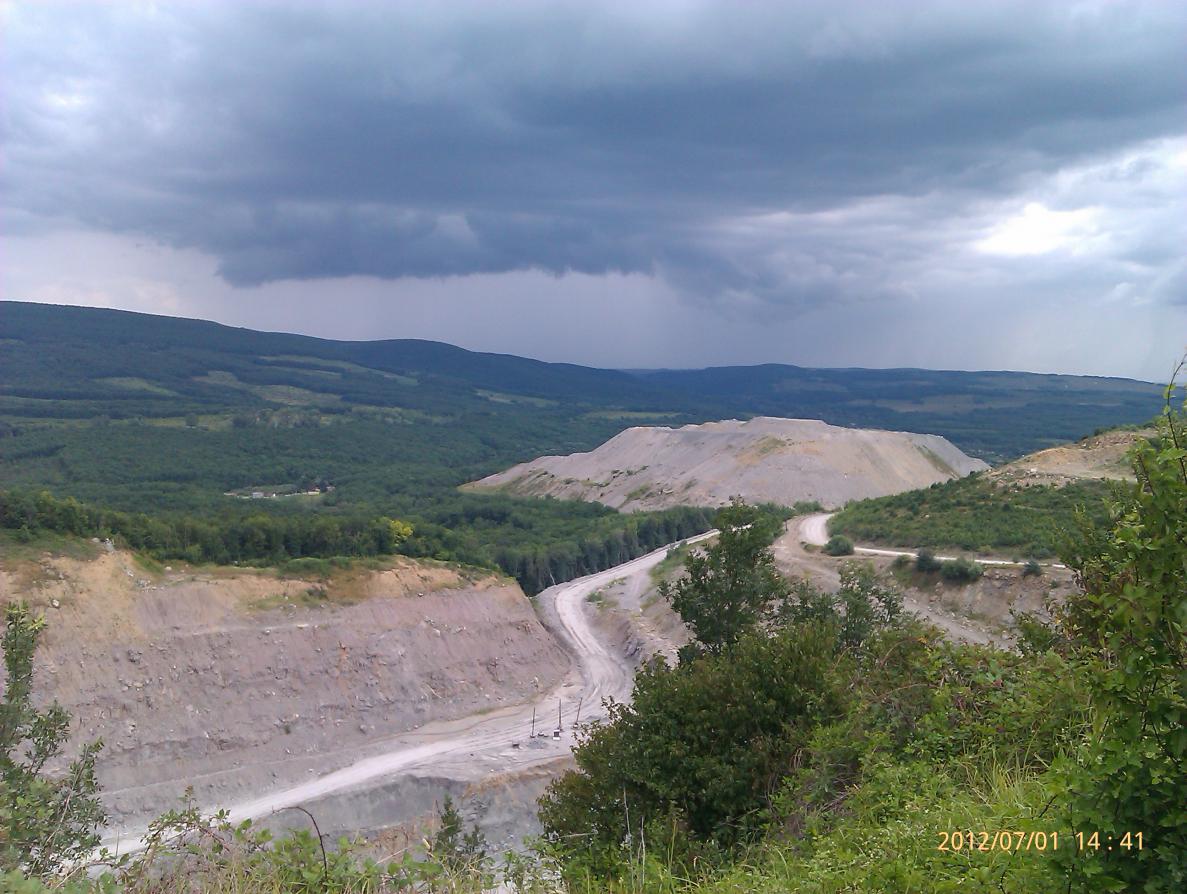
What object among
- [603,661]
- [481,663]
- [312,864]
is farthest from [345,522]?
[312,864]

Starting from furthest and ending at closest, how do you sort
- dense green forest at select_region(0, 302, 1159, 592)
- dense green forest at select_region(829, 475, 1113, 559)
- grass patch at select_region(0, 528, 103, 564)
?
dense green forest at select_region(0, 302, 1159, 592), dense green forest at select_region(829, 475, 1113, 559), grass patch at select_region(0, 528, 103, 564)

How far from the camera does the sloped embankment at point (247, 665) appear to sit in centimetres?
3381

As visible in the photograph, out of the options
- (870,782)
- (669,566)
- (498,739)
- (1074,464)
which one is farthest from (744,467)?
(870,782)

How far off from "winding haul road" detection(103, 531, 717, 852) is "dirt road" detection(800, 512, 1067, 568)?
48.9 feet

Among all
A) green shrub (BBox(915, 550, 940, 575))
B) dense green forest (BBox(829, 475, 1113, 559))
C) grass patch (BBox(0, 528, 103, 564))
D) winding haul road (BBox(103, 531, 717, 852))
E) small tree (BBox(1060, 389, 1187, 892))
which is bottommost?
winding haul road (BBox(103, 531, 717, 852))

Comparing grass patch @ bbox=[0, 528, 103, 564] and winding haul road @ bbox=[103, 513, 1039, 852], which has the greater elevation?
grass patch @ bbox=[0, 528, 103, 564]

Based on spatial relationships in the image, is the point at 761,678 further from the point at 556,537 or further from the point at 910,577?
the point at 556,537

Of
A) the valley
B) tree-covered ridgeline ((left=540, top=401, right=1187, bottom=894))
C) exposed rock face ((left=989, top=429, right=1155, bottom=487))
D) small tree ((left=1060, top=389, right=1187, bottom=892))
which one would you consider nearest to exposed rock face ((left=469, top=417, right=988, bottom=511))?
the valley

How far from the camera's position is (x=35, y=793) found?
21.3 ft

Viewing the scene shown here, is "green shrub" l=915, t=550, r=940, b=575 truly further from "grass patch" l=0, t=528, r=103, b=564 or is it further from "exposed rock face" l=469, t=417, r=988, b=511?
"exposed rock face" l=469, t=417, r=988, b=511

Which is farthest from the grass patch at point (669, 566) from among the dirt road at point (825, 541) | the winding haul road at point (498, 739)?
the dirt road at point (825, 541)

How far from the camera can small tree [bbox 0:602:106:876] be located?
5852 mm
